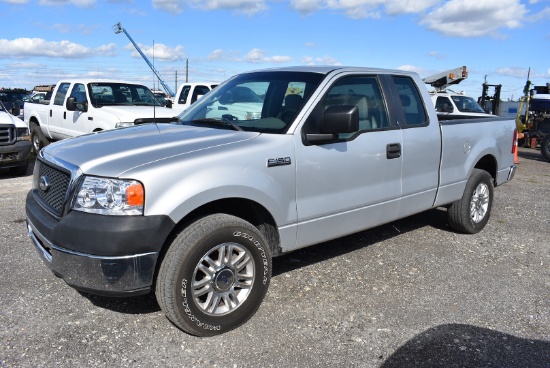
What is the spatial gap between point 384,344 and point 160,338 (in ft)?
5.00

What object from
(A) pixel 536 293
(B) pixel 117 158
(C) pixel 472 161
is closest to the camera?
(B) pixel 117 158

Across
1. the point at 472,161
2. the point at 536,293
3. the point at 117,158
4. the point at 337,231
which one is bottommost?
the point at 536,293

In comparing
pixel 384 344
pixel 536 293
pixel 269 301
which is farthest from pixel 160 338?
pixel 536 293

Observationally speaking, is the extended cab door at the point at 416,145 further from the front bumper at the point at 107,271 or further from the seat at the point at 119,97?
the seat at the point at 119,97

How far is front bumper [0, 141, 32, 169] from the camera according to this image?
8.53m

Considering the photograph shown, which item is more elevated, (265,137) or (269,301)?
(265,137)

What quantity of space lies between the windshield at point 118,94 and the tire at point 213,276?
7.51 m

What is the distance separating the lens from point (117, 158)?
3064 mm

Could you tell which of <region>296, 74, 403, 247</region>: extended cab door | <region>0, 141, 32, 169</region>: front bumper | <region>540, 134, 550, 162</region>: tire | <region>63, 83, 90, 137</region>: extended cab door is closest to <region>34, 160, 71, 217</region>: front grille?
<region>296, 74, 403, 247</region>: extended cab door

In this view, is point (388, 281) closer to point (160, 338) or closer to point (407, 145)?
point (407, 145)

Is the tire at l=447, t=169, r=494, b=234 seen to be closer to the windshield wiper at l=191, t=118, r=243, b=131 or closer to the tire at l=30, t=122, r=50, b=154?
the windshield wiper at l=191, t=118, r=243, b=131

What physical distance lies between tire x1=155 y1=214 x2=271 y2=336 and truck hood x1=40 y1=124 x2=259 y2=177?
0.53m

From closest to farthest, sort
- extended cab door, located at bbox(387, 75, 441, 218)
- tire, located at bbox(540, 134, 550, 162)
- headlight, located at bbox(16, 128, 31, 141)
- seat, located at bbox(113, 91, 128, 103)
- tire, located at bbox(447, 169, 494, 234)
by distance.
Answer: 1. extended cab door, located at bbox(387, 75, 441, 218)
2. tire, located at bbox(447, 169, 494, 234)
3. headlight, located at bbox(16, 128, 31, 141)
4. seat, located at bbox(113, 91, 128, 103)
5. tire, located at bbox(540, 134, 550, 162)

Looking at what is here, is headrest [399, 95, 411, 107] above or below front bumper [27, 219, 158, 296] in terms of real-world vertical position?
above
